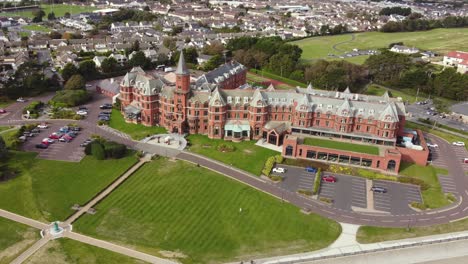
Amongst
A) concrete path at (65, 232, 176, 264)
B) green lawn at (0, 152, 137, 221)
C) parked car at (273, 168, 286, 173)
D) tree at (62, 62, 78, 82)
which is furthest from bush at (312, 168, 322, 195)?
tree at (62, 62, 78, 82)

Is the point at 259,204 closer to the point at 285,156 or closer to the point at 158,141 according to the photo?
the point at 285,156

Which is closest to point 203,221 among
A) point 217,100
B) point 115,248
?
point 115,248

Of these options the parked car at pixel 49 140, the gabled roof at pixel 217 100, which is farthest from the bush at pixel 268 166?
the parked car at pixel 49 140

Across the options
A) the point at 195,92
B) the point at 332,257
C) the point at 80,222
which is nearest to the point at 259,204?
the point at 332,257

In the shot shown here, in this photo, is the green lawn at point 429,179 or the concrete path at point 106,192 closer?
the concrete path at point 106,192

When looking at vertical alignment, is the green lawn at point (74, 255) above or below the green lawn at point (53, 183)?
below

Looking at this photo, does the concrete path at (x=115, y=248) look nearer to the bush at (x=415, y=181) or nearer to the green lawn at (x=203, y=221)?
the green lawn at (x=203, y=221)
